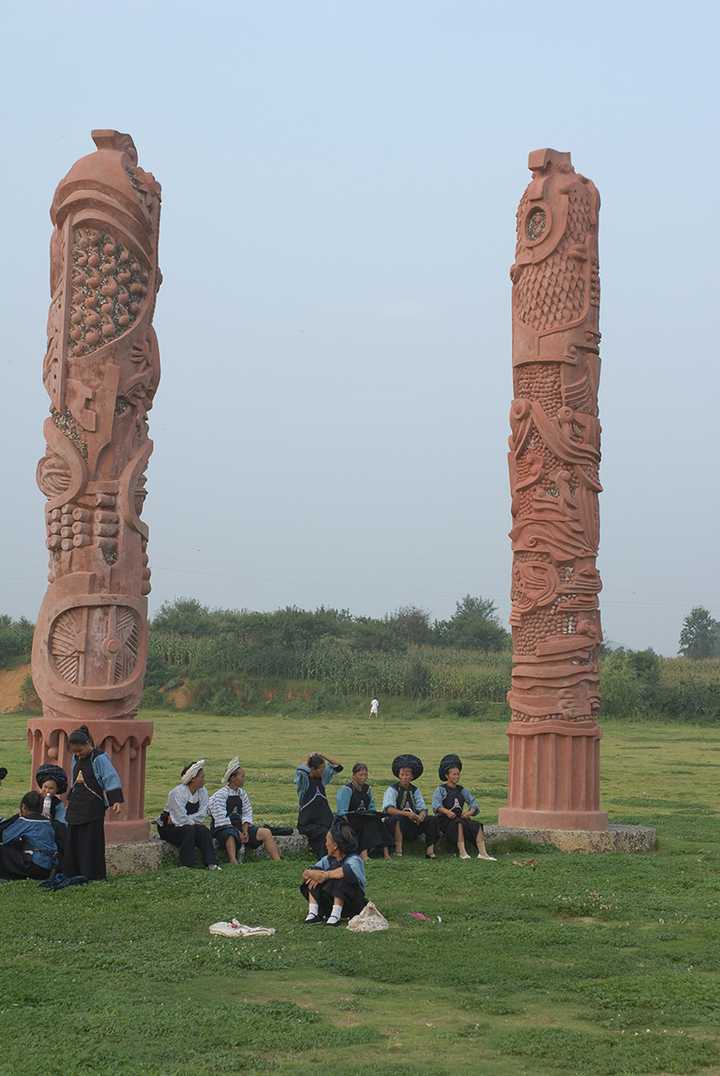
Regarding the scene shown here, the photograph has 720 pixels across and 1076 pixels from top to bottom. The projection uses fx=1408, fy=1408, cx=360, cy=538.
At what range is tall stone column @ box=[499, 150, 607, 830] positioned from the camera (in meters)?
12.9

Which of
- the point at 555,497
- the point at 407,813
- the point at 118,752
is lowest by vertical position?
the point at 407,813

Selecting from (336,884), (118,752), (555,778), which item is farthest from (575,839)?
(336,884)

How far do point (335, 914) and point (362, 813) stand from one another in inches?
115

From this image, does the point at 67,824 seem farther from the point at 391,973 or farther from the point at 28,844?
the point at 391,973

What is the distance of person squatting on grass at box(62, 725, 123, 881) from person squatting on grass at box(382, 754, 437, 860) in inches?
112

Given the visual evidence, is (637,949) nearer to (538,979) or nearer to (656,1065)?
(538,979)

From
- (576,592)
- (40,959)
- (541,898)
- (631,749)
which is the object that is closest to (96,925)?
(40,959)

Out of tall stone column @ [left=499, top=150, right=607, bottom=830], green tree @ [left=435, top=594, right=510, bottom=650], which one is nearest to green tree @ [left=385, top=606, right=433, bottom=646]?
green tree @ [left=435, top=594, right=510, bottom=650]

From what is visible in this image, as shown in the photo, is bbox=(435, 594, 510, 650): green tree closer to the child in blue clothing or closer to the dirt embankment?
the dirt embankment

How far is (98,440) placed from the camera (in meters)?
11.2

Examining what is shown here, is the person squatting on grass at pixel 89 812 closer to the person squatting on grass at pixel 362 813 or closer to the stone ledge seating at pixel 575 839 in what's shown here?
the stone ledge seating at pixel 575 839

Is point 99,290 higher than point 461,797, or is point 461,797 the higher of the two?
point 99,290

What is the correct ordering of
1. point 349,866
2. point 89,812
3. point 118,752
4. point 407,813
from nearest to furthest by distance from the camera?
point 349,866, point 89,812, point 118,752, point 407,813

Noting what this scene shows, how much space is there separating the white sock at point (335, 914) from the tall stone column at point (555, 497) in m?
4.43
